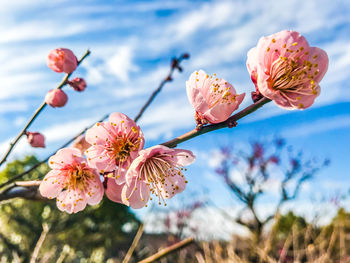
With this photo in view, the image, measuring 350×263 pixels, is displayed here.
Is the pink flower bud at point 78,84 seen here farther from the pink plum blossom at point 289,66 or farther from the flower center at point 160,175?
the pink plum blossom at point 289,66

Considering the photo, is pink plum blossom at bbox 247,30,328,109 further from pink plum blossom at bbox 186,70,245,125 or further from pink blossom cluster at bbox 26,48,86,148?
pink blossom cluster at bbox 26,48,86,148

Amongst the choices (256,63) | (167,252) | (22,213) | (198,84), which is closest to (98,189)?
(167,252)

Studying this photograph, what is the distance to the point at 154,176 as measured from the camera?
2.23 ft

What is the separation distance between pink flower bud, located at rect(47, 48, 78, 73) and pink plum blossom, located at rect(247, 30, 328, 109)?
0.41 m

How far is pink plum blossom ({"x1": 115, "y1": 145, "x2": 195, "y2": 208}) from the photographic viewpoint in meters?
0.60

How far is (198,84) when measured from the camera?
65 centimetres

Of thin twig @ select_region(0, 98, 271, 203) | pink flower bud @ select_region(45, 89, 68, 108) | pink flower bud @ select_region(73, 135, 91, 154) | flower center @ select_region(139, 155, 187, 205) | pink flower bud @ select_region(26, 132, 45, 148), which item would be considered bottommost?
flower center @ select_region(139, 155, 187, 205)

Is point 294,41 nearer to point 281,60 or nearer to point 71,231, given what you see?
point 281,60

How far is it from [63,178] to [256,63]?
0.49 m

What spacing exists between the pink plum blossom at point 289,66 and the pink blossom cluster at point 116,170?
21cm

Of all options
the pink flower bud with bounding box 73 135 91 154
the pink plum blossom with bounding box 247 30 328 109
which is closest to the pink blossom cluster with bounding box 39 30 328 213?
the pink plum blossom with bounding box 247 30 328 109

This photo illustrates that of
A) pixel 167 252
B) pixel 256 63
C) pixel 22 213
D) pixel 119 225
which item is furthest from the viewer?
pixel 119 225

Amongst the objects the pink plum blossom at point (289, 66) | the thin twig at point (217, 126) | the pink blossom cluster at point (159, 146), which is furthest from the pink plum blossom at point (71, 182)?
the pink plum blossom at point (289, 66)

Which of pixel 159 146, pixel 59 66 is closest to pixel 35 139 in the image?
pixel 59 66
